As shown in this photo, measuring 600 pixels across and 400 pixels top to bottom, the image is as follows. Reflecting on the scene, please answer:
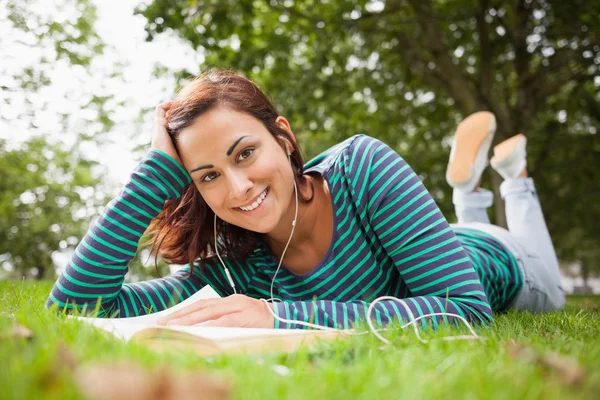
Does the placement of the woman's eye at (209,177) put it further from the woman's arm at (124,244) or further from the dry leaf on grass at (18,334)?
the dry leaf on grass at (18,334)

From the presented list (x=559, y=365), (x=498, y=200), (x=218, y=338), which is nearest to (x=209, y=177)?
(x=218, y=338)

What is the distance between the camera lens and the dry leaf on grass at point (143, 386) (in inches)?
29.9

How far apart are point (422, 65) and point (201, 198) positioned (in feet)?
22.0

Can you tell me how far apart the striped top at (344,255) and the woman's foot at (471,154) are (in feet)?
5.54

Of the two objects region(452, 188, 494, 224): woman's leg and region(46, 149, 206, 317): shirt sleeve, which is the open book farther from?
region(452, 188, 494, 224): woman's leg

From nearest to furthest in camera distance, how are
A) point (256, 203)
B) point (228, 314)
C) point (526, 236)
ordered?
point (228, 314)
point (256, 203)
point (526, 236)

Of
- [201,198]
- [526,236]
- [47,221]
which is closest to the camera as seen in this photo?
[201,198]

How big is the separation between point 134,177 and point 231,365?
1.70 m

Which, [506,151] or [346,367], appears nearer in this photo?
[346,367]

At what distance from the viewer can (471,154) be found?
4.35 metres

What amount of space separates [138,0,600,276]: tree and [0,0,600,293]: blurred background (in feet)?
0.08

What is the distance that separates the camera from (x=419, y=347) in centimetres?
149

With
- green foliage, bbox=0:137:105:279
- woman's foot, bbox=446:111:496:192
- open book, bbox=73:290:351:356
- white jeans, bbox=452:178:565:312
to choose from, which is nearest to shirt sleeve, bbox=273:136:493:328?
open book, bbox=73:290:351:356

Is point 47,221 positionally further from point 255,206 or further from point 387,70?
point 255,206
